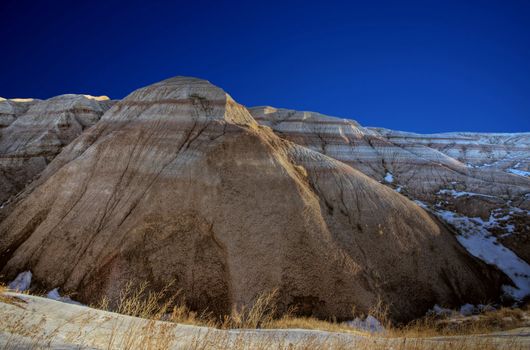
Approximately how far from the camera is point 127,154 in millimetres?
19516

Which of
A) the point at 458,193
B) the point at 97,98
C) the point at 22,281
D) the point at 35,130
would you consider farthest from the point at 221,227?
the point at 97,98

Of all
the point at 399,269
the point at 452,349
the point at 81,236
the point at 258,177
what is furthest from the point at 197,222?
the point at 452,349

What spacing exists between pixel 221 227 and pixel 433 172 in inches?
1028

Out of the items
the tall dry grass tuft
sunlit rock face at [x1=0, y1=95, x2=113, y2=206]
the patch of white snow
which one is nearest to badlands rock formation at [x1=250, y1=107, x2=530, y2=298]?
the tall dry grass tuft

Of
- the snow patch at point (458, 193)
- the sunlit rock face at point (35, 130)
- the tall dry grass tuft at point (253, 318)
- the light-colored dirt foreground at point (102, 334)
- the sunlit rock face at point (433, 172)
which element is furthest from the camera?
the snow patch at point (458, 193)

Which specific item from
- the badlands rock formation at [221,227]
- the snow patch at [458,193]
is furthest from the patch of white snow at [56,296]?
the snow patch at [458,193]

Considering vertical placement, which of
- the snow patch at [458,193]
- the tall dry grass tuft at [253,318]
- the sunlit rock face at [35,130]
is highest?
the sunlit rock face at [35,130]

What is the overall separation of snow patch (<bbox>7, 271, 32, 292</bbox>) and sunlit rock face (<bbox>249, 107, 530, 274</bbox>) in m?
25.0

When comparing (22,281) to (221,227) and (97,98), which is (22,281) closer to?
(221,227)

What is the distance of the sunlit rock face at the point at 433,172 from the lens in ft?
80.5

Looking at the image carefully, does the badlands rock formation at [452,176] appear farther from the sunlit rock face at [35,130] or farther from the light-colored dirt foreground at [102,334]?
the sunlit rock face at [35,130]

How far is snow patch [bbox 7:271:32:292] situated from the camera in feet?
47.7

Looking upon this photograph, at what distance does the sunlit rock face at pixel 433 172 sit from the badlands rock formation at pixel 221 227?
16.9 feet

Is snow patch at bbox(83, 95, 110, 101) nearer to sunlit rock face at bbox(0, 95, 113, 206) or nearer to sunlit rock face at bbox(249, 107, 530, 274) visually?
sunlit rock face at bbox(0, 95, 113, 206)
